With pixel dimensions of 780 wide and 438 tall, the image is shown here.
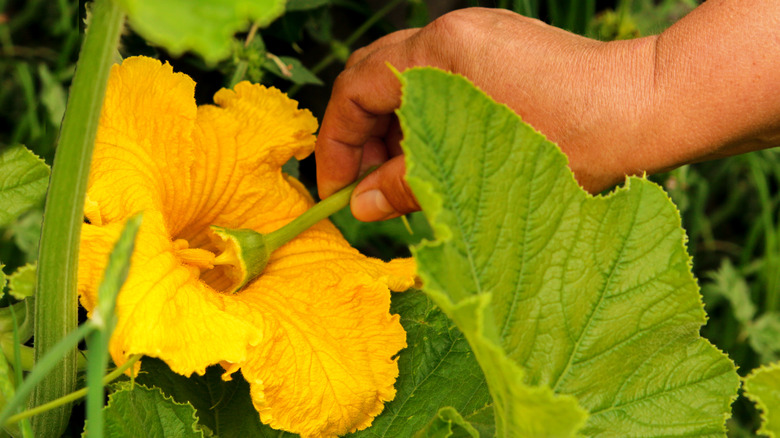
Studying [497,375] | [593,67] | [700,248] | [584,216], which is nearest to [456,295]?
[497,375]

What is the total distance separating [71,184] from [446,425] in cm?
46

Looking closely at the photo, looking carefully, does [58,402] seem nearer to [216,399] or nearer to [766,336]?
[216,399]

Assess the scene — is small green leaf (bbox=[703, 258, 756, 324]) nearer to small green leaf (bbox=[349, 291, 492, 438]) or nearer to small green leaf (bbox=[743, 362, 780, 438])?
small green leaf (bbox=[349, 291, 492, 438])

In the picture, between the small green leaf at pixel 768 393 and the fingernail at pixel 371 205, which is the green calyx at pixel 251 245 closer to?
the fingernail at pixel 371 205

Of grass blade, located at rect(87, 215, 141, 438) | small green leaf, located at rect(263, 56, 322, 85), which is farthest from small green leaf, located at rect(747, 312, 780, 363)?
grass blade, located at rect(87, 215, 141, 438)

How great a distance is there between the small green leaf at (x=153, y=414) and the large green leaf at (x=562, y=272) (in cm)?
38

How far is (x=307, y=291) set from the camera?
3.44ft

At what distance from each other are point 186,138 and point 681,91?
0.76m

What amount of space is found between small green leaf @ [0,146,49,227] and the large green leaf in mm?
564

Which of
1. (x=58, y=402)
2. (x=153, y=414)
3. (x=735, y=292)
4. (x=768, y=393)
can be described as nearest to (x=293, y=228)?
(x=153, y=414)

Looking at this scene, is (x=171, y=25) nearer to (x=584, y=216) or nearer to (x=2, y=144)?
(x=584, y=216)

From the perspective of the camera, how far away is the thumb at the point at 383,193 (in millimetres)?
1218

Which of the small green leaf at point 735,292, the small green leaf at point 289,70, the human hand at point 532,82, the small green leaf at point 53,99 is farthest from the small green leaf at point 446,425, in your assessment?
the small green leaf at point 735,292

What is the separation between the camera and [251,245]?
3.39ft
